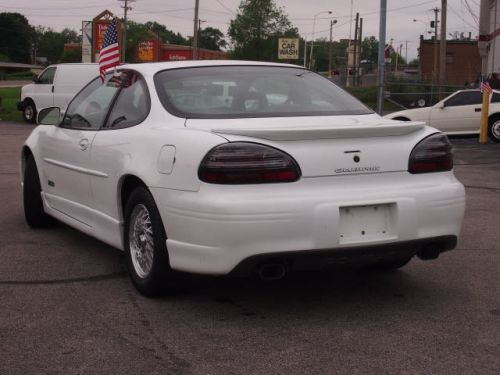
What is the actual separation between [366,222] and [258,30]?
3248 inches

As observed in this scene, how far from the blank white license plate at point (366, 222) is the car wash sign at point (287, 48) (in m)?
72.1

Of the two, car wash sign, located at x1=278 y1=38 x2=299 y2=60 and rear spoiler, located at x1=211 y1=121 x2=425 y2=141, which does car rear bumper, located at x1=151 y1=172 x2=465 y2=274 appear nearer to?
rear spoiler, located at x1=211 y1=121 x2=425 y2=141

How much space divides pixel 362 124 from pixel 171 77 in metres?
1.38

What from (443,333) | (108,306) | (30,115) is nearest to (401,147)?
(443,333)

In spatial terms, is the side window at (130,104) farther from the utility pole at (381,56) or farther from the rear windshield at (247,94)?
the utility pole at (381,56)

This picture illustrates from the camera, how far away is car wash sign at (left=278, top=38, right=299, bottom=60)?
75688 mm

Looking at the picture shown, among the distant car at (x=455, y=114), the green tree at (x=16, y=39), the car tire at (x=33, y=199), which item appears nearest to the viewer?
the car tire at (x=33, y=199)

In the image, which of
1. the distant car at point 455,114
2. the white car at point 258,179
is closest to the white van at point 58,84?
the distant car at point 455,114

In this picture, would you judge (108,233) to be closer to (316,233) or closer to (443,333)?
(316,233)

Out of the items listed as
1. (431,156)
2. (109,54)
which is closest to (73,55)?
(109,54)

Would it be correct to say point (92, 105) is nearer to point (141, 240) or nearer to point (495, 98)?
point (141, 240)

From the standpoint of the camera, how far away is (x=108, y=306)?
4.61 m

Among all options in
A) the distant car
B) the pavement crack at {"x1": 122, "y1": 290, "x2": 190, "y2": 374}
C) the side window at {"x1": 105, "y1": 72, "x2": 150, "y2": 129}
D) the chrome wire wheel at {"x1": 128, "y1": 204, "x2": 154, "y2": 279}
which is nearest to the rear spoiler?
the chrome wire wheel at {"x1": 128, "y1": 204, "x2": 154, "y2": 279}

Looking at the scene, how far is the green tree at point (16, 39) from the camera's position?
135375 millimetres
